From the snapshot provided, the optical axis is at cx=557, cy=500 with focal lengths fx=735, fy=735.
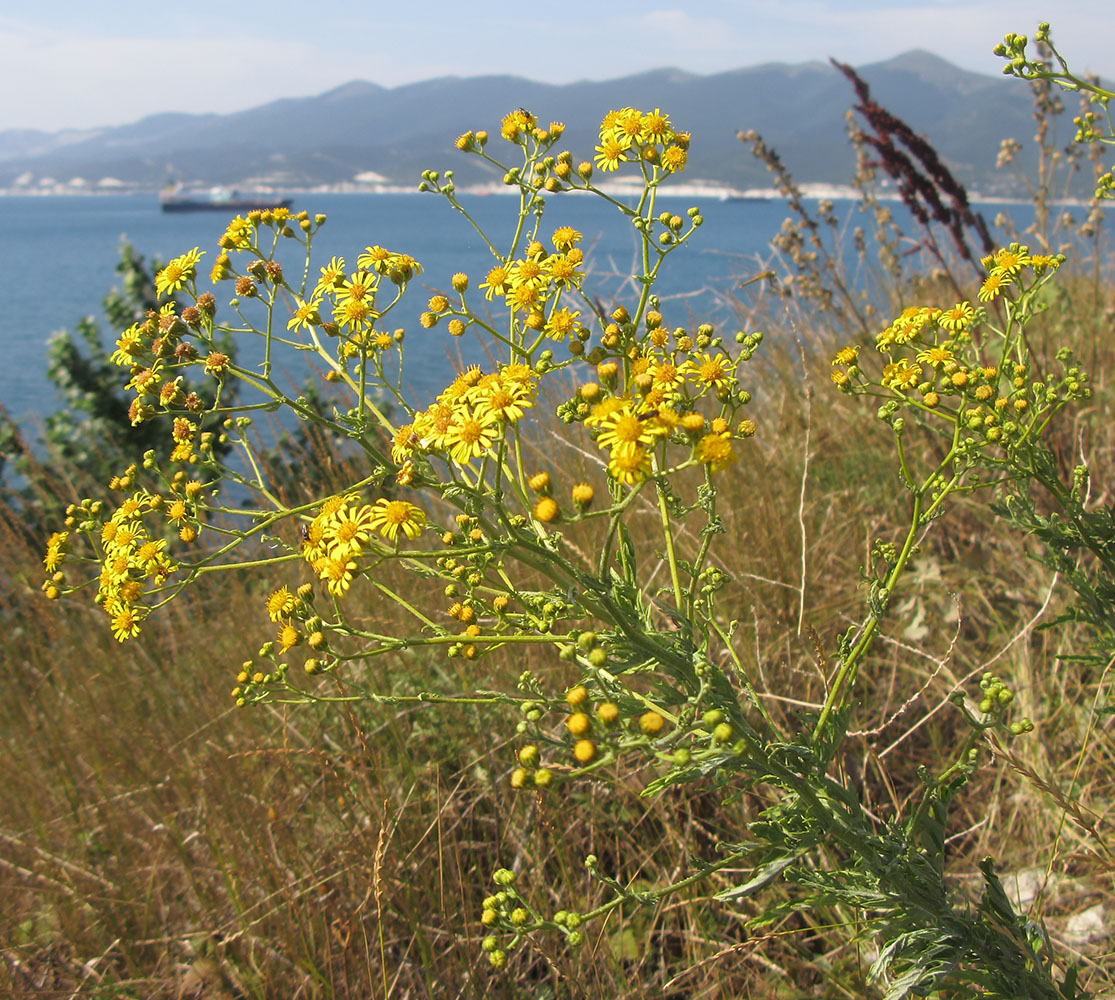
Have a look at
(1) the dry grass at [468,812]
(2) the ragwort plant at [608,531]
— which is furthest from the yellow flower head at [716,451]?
(1) the dry grass at [468,812]

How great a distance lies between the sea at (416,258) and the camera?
6.93 meters

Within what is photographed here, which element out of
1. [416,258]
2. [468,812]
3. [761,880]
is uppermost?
[416,258]

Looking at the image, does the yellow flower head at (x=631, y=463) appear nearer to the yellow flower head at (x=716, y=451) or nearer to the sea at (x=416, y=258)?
the yellow flower head at (x=716, y=451)

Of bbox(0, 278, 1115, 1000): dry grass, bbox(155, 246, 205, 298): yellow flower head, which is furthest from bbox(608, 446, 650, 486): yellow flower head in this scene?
bbox(155, 246, 205, 298): yellow flower head

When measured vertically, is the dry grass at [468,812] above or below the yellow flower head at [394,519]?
below

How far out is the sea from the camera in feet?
22.7

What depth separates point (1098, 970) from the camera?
203cm

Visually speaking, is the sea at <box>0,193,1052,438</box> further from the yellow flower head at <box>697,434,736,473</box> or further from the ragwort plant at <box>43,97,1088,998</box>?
the yellow flower head at <box>697,434,736,473</box>

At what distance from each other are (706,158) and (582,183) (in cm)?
16957

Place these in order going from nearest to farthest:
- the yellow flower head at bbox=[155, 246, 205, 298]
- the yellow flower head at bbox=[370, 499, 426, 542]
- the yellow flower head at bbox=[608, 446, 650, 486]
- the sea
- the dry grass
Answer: the yellow flower head at bbox=[608, 446, 650, 486]
the yellow flower head at bbox=[370, 499, 426, 542]
the yellow flower head at bbox=[155, 246, 205, 298]
the dry grass
the sea

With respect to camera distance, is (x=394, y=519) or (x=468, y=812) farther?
(x=468, y=812)

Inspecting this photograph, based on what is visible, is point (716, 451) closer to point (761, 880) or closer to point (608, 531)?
point (608, 531)

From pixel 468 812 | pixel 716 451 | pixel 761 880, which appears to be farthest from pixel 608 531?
pixel 468 812

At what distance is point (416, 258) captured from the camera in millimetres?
28219
